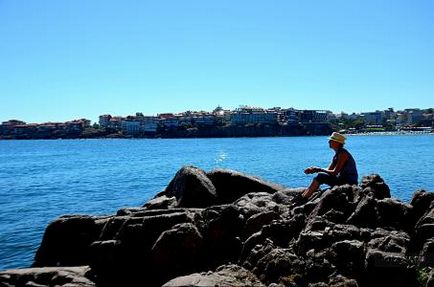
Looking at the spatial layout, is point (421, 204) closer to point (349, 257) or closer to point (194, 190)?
point (349, 257)

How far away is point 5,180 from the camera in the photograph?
48156 mm

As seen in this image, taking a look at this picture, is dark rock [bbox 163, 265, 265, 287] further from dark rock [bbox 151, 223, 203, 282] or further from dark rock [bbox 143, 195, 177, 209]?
dark rock [bbox 143, 195, 177, 209]

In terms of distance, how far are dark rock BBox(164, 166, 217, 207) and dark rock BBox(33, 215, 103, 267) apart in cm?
298

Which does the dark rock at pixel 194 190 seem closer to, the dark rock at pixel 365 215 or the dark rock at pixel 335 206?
the dark rock at pixel 335 206

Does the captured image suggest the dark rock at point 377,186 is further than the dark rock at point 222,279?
Yes

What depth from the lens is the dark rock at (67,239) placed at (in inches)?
551

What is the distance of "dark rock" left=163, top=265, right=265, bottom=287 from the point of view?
887 cm

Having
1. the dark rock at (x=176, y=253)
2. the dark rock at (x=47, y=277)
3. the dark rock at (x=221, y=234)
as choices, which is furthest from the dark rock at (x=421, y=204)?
the dark rock at (x=47, y=277)

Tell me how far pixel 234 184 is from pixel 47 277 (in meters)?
8.03

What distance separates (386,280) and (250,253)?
2970mm

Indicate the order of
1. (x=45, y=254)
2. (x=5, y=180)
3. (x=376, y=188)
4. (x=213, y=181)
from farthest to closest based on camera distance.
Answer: (x=5, y=180) < (x=213, y=181) < (x=45, y=254) < (x=376, y=188)

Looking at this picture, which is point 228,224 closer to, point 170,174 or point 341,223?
point 341,223

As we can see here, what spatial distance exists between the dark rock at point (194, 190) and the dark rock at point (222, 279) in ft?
18.7

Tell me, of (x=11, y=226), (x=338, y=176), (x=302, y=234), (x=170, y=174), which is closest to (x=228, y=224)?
(x=302, y=234)
